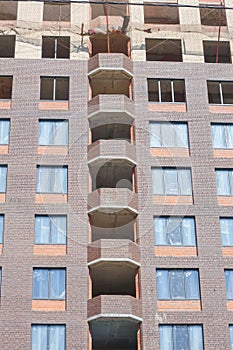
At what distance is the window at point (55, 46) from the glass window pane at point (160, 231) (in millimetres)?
Result: 13206

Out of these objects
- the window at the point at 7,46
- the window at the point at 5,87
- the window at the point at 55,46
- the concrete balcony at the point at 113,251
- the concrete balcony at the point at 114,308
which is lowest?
the concrete balcony at the point at 114,308

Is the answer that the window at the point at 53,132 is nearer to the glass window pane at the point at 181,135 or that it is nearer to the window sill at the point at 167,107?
the window sill at the point at 167,107

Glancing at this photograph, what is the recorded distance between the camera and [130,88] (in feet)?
128

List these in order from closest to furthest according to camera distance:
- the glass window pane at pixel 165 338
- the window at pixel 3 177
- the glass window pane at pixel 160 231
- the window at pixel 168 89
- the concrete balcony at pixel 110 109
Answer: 1. the glass window pane at pixel 165 338
2. the glass window pane at pixel 160 231
3. the window at pixel 3 177
4. the concrete balcony at pixel 110 109
5. the window at pixel 168 89

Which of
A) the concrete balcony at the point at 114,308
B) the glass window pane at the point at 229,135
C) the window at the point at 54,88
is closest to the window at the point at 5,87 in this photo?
the window at the point at 54,88

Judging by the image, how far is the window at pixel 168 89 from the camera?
3897 cm

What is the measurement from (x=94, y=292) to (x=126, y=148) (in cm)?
891

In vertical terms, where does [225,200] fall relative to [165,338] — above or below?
above

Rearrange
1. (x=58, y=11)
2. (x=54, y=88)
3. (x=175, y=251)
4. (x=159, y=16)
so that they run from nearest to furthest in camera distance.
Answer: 1. (x=175, y=251)
2. (x=54, y=88)
3. (x=58, y=11)
4. (x=159, y=16)

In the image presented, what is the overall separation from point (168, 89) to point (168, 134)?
13.0ft

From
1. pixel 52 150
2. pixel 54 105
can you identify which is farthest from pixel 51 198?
pixel 54 105

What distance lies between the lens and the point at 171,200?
3516cm

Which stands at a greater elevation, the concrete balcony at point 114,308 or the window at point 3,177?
the window at point 3,177

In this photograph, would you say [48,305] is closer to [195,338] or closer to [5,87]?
[195,338]
